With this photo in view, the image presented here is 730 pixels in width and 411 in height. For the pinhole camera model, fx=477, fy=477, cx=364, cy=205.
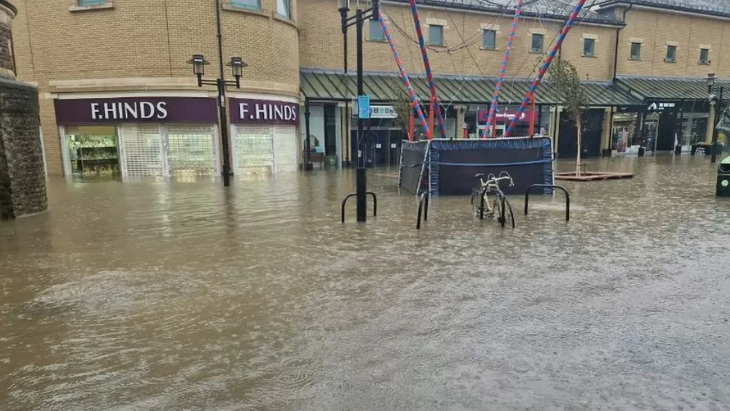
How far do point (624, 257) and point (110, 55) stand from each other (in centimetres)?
1949

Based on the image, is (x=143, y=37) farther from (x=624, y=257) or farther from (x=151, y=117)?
(x=624, y=257)

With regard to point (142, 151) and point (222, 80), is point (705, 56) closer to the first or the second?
point (222, 80)

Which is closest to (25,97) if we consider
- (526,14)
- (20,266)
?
(20,266)


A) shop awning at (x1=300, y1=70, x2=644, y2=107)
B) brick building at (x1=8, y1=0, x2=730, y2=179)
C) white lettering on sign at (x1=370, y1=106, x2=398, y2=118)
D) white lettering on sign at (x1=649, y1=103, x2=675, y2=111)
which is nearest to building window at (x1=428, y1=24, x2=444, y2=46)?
brick building at (x1=8, y1=0, x2=730, y2=179)

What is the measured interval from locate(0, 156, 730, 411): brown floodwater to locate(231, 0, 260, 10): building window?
13546mm

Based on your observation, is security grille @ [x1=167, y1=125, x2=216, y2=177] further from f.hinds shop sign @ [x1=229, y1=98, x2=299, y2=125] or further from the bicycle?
the bicycle

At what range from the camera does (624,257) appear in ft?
21.6

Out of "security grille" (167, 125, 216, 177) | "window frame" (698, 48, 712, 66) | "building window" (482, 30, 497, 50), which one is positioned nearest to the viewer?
"security grille" (167, 125, 216, 177)

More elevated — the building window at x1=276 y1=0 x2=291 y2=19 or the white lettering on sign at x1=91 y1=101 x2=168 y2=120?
the building window at x1=276 y1=0 x2=291 y2=19

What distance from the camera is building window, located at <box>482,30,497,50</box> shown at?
28672mm

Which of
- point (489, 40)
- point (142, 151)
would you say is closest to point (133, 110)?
point (142, 151)

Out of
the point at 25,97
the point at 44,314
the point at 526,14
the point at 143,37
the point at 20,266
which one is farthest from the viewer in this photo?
the point at 526,14

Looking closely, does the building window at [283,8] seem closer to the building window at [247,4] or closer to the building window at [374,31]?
the building window at [247,4]

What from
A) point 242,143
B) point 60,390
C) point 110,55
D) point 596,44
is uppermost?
point 596,44
